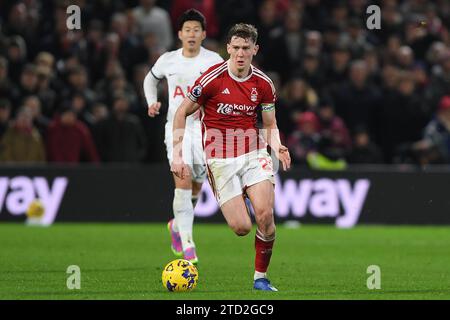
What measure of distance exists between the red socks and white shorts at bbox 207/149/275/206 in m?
0.47

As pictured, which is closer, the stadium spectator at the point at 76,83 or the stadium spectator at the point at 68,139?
the stadium spectator at the point at 68,139

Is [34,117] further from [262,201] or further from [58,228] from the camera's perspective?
[262,201]

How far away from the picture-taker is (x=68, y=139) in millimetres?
19109

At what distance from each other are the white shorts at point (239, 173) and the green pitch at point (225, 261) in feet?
2.90

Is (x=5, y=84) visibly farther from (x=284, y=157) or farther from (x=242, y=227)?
(x=284, y=157)

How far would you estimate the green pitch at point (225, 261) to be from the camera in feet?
33.0

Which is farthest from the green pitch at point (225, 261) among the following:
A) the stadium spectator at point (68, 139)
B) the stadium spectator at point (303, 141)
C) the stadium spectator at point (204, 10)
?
the stadium spectator at point (204, 10)

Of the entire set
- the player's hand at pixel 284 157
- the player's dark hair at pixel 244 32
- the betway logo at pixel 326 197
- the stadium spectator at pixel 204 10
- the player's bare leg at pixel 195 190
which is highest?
the stadium spectator at pixel 204 10

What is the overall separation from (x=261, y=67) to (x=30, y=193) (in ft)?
16.6

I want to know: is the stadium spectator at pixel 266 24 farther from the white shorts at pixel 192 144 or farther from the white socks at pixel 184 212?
the white socks at pixel 184 212

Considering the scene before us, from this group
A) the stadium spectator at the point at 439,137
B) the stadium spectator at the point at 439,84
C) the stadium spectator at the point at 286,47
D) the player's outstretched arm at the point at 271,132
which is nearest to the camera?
the player's outstretched arm at the point at 271,132

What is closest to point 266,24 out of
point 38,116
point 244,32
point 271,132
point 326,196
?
point 326,196

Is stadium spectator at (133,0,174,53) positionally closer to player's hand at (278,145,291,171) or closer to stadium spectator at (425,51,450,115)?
stadium spectator at (425,51,450,115)

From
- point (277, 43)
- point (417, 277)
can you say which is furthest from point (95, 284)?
point (277, 43)
